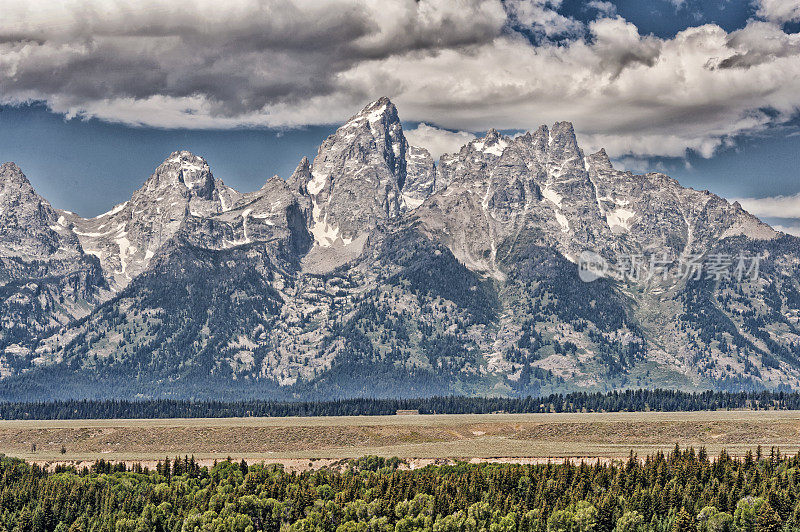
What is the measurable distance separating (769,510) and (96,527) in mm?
123621

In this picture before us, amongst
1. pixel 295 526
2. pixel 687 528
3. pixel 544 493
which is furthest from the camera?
pixel 544 493

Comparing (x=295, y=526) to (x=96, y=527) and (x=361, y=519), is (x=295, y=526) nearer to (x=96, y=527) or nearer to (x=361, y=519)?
(x=361, y=519)

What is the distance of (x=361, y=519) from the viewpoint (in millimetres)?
193875

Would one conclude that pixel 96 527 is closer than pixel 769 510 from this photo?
No

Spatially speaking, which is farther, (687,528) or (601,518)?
(601,518)

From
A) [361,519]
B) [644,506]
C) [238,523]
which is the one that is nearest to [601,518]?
[644,506]

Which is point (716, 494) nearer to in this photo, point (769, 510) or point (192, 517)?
point (769, 510)

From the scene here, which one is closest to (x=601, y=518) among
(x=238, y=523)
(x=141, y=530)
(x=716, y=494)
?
(x=716, y=494)

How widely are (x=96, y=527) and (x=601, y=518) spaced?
95501mm

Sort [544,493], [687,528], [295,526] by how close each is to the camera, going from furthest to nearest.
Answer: [544,493] < [295,526] < [687,528]

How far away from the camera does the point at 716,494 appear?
640 feet

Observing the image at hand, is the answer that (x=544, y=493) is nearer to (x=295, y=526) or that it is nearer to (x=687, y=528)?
(x=687, y=528)

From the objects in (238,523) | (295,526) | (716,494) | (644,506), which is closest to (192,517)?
(238,523)

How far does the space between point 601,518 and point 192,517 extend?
75.7 metres
